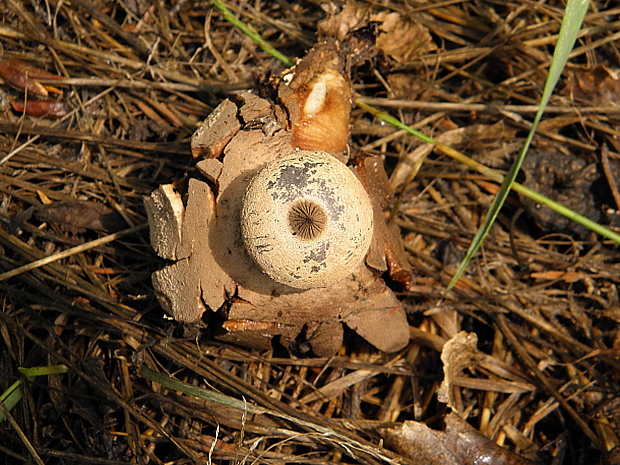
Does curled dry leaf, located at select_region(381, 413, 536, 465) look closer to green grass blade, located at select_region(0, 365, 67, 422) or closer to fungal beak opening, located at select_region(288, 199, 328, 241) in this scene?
fungal beak opening, located at select_region(288, 199, 328, 241)

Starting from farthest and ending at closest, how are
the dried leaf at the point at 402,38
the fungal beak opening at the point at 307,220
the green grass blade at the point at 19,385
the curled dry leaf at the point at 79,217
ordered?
1. the dried leaf at the point at 402,38
2. the curled dry leaf at the point at 79,217
3. the green grass blade at the point at 19,385
4. the fungal beak opening at the point at 307,220

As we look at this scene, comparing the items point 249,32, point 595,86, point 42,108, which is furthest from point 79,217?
point 595,86

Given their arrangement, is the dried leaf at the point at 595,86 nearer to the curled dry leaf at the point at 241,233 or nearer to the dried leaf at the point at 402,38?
the dried leaf at the point at 402,38

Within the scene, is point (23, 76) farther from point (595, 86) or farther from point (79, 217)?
point (595, 86)

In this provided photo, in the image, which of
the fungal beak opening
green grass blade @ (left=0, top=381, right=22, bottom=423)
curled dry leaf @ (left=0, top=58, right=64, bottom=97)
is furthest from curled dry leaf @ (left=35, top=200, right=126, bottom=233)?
the fungal beak opening

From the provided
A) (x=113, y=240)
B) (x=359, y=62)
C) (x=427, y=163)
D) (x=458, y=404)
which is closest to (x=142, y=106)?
(x=113, y=240)

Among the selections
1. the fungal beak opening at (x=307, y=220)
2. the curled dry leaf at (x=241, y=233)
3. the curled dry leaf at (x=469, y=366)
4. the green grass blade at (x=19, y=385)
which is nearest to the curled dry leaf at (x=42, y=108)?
the curled dry leaf at (x=241, y=233)

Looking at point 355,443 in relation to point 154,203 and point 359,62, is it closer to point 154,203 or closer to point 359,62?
point 154,203
